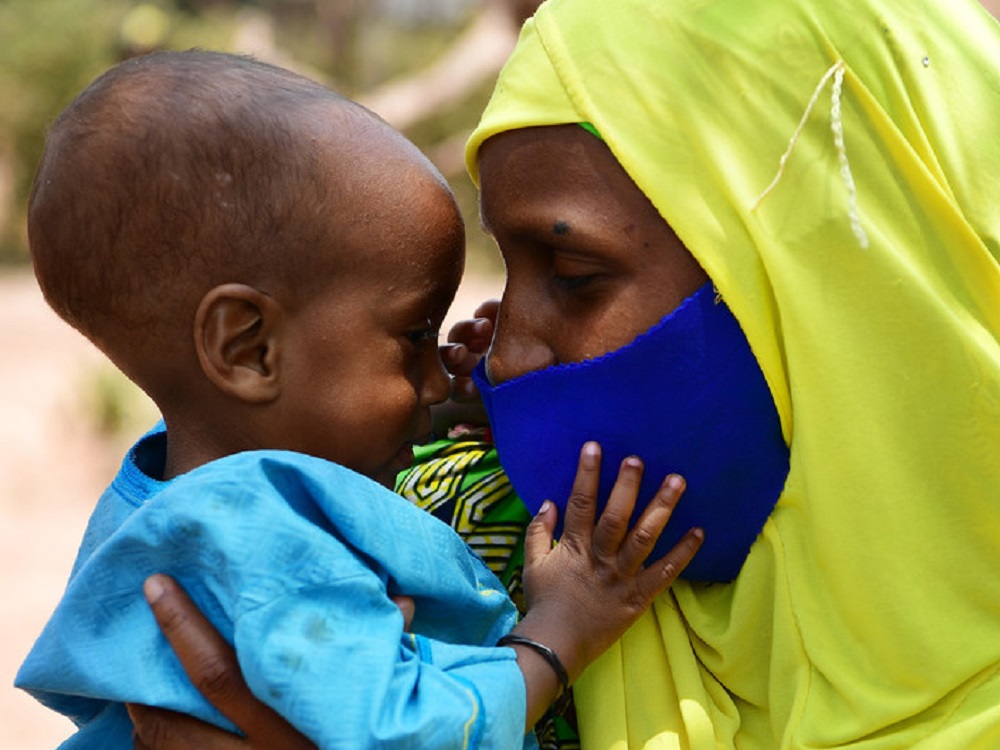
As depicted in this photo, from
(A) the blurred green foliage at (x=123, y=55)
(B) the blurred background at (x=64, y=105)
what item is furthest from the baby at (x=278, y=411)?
(A) the blurred green foliage at (x=123, y=55)

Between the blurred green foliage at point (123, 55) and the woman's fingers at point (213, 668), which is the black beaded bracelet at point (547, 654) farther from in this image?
A: the blurred green foliage at point (123, 55)

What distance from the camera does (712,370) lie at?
220 cm

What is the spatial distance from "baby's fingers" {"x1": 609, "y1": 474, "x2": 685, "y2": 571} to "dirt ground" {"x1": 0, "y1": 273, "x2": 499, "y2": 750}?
444cm

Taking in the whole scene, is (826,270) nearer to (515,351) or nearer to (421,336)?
(515,351)

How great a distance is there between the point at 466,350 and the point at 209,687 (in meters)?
1.05

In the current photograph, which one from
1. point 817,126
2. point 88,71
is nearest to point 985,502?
point 817,126

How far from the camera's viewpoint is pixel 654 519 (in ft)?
7.38

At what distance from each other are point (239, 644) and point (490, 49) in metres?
12.9

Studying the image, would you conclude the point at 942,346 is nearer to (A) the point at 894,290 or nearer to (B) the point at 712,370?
(A) the point at 894,290

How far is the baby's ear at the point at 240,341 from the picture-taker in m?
2.32

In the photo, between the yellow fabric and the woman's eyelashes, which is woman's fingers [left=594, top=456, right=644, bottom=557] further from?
the woman's eyelashes

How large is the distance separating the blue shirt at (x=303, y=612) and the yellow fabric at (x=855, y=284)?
13.6 inches

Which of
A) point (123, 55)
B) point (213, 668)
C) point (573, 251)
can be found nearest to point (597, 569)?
point (573, 251)

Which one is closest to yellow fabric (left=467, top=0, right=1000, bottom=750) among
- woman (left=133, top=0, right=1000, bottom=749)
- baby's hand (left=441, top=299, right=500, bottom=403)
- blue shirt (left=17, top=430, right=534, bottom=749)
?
woman (left=133, top=0, right=1000, bottom=749)
